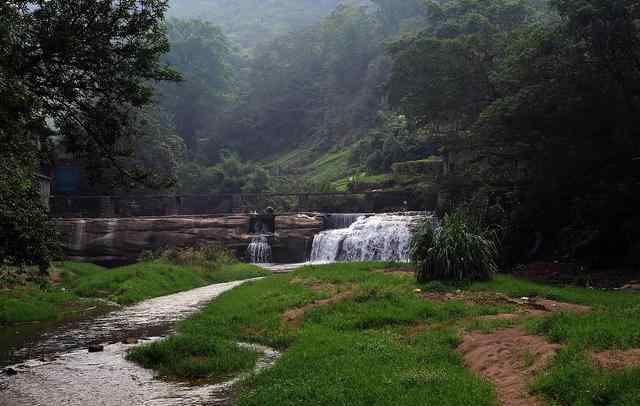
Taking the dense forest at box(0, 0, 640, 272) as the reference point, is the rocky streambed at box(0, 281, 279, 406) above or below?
below

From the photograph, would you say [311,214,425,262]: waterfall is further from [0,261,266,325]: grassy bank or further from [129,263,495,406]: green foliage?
[129,263,495,406]: green foliage

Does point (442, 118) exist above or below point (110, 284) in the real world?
above

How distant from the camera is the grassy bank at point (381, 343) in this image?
7.42m

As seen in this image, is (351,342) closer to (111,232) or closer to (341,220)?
(341,220)

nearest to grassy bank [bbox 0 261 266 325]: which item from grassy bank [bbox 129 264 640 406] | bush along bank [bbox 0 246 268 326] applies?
bush along bank [bbox 0 246 268 326]

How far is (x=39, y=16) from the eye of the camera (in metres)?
11.6

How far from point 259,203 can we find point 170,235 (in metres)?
18.5

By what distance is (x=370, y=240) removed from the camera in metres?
33.5

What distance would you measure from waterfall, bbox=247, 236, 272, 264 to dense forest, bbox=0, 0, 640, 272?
1046 centimetres

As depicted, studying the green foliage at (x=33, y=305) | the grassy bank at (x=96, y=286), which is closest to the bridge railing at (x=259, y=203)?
the grassy bank at (x=96, y=286)

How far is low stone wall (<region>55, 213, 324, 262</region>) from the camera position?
36750 millimetres

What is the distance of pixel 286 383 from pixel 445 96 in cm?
3050

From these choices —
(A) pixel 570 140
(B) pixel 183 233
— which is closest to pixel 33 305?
(B) pixel 183 233

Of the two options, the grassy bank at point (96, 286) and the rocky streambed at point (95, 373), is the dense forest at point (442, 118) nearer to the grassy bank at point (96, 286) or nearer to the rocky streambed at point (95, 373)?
the rocky streambed at point (95, 373)
